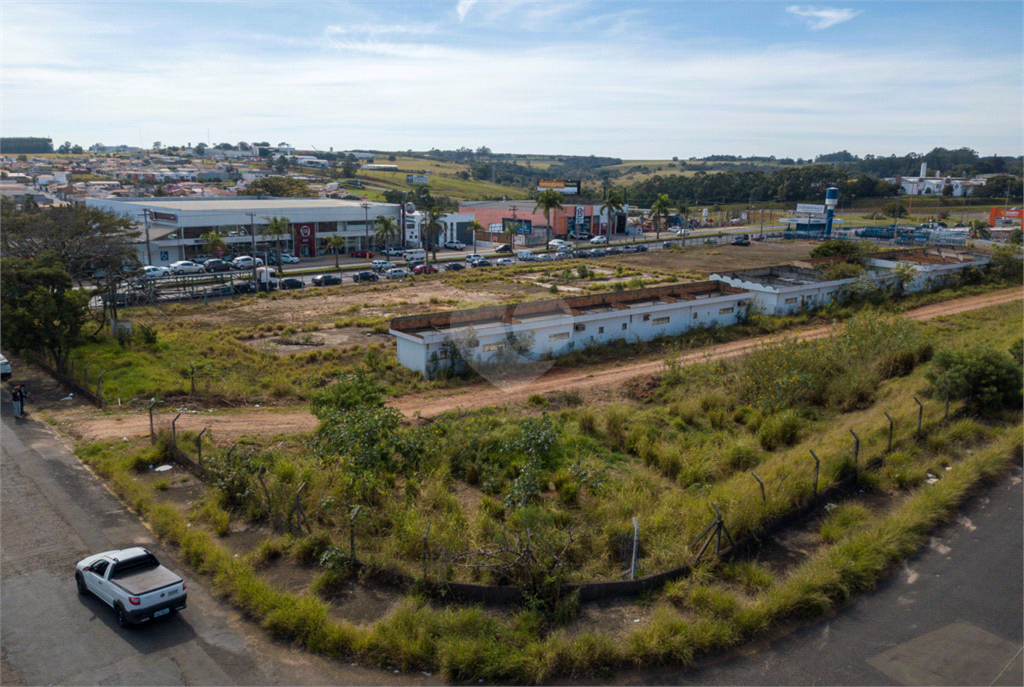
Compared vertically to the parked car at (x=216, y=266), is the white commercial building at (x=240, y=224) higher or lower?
higher

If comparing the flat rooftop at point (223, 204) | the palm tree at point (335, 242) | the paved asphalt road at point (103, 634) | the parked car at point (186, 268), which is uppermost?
the flat rooftop at point (223, 204)

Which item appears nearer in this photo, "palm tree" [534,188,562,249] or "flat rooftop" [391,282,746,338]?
"flat rooftop" [391,282,746,338]

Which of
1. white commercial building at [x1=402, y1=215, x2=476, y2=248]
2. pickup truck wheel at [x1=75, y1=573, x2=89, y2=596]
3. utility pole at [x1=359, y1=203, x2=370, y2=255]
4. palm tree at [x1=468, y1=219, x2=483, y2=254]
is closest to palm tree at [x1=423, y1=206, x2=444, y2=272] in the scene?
white commercial building at [x1=402, y1=215, x2=476, y2=248]

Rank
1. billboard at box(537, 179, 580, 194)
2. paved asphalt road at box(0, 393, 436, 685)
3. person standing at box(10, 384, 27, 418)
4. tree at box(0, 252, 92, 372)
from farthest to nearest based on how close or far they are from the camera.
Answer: billboard at box(537, 179, 580, 194) < tree at box(0, 252, 92, 372) < person standing at box(10, 384, 27, 418) < paved asphalt road at box(0, 393, 436, 685)

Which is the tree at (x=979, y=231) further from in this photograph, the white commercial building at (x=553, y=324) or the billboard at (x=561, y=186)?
the white commercial building at (x=553, y=324)

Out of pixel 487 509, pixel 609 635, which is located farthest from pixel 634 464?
pixel 609 635

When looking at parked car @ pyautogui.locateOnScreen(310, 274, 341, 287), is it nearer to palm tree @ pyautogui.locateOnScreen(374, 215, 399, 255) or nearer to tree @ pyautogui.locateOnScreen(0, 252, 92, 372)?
palm tree @ pyautogui.locateOnScreen(374, 215, 399, 255)

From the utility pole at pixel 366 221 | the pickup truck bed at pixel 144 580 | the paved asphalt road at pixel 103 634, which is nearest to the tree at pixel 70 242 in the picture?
the paved asphalt road at pixel 103 634
